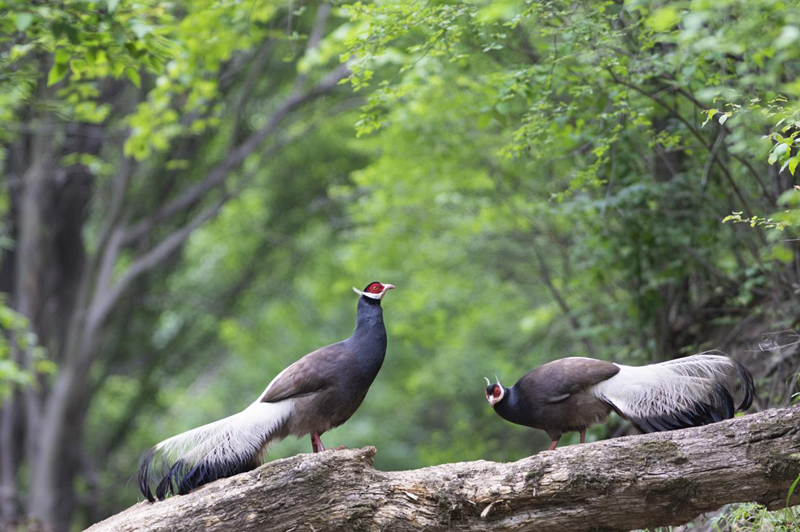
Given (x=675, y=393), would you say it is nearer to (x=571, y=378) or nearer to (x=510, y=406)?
(x=571, y=378)

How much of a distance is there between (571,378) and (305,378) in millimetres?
1478

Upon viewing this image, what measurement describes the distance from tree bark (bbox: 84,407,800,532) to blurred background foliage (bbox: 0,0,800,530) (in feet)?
2.35

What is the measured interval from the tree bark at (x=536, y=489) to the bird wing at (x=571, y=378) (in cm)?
49

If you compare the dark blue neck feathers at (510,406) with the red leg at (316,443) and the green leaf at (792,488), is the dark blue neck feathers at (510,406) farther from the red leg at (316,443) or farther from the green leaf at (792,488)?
the green leaf at (792,488)

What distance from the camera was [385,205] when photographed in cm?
1074

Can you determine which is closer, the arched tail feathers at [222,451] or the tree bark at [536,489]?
the tree bark at [536,489]

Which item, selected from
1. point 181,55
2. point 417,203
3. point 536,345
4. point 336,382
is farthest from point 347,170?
point 336,382

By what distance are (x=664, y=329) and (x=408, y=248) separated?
16.9 feet

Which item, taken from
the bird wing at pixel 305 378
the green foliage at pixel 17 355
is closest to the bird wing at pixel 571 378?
the bird wing at pixel 305 378

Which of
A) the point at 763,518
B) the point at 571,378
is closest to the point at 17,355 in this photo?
the point at 571,378

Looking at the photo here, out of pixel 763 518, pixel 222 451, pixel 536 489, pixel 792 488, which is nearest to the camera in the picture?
pixel 792 488

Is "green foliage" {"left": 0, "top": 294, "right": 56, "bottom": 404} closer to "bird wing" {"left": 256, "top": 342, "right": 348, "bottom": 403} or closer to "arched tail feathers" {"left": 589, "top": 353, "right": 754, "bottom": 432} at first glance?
"bird wing" {"left": 256, "top": 342, "right": 348, "bottom": 403}

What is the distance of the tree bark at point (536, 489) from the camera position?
401 cm

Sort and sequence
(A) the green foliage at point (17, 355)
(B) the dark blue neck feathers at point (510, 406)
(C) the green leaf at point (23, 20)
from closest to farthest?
1. (B) the dark blue neck feathers at point (510, 406)
2. (C) the green leaf at point (23, 20)
3. (A) the green foliage at point (17, 355)
